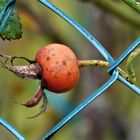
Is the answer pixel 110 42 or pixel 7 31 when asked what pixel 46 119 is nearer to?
pixel 110 42

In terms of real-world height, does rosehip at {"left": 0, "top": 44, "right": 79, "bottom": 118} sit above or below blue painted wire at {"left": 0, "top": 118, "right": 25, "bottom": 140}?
above

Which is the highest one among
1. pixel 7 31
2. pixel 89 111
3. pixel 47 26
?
pixel 7 31

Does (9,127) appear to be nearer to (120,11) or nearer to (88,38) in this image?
(88,38)

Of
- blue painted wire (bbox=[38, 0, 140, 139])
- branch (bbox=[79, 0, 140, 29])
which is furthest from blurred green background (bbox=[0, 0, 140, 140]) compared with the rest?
blue painted wire (bbox=[38, 0, 140, 139])

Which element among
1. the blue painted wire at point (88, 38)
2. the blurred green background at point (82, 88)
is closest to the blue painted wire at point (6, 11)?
the blue painted wire at point (88, 38)

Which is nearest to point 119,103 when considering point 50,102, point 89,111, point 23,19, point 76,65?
point 89,111

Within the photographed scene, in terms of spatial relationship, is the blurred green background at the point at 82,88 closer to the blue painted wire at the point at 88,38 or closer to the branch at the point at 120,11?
the branch at the point at 120,11

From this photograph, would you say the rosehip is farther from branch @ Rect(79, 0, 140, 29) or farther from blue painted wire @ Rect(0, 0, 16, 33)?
branch @ Rect(79, 0, 140, 29)
